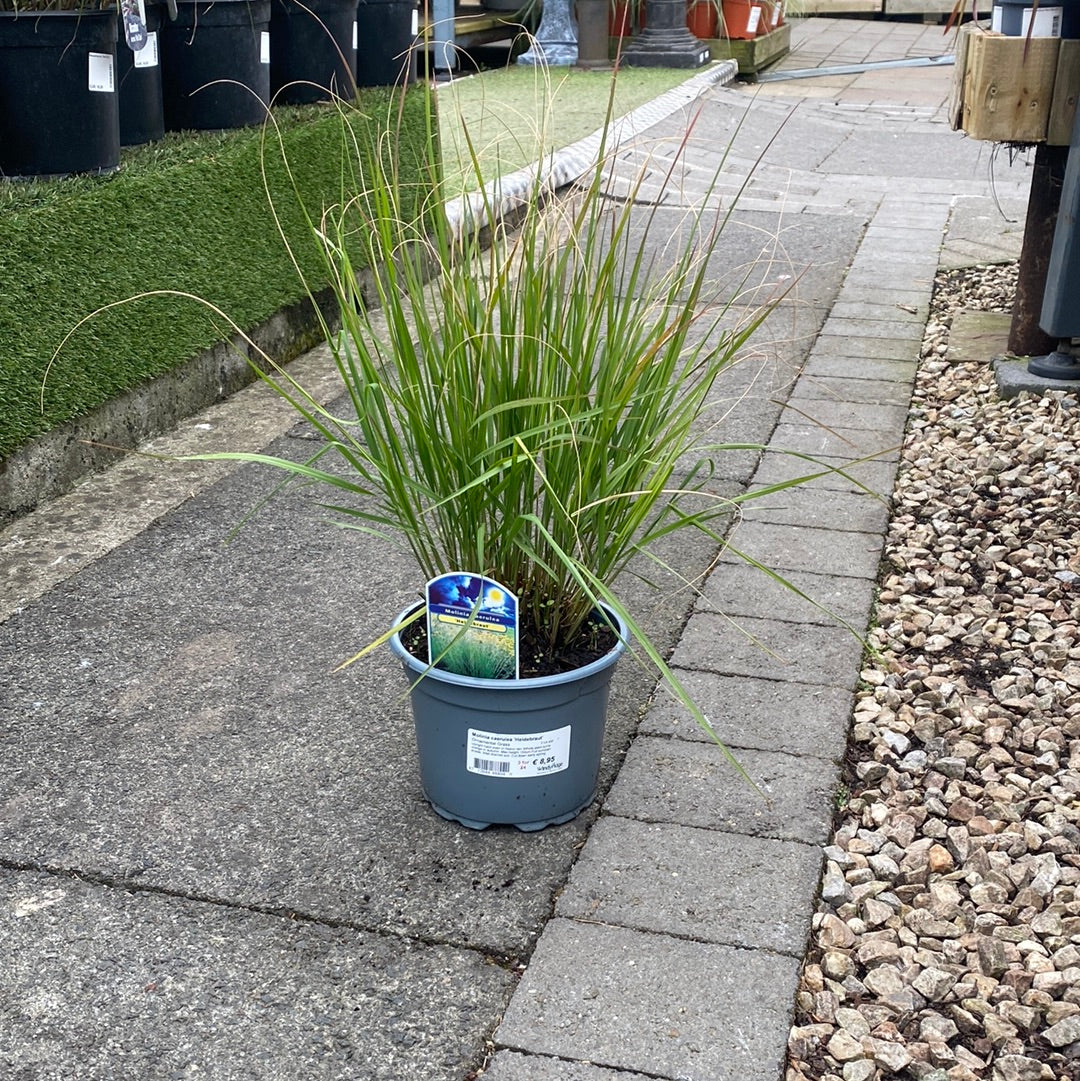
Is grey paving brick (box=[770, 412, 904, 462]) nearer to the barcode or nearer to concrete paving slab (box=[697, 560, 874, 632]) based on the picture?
concrete paving slab (box=[697, 560, 874, 632])

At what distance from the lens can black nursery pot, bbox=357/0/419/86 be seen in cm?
507

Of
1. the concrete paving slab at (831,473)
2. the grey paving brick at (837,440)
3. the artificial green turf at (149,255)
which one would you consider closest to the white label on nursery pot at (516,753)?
the artificial green turf at (149,255)

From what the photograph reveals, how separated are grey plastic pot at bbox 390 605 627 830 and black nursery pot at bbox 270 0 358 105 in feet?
10.3

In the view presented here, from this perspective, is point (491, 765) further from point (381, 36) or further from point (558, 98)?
point (558, 98)

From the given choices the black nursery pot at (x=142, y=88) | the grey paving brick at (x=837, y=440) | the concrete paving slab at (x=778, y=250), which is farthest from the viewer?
the concrete paving slab at (x=778, y=250)

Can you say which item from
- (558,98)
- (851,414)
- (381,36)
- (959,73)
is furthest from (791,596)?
(558,98)

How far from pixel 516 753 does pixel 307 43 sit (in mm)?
3399

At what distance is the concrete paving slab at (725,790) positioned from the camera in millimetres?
2113

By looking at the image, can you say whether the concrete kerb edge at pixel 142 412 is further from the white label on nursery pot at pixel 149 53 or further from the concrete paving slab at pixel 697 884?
the concrete paving slab at pixel 697 884

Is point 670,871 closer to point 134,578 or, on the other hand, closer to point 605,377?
point 605,377

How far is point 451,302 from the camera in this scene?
2.00m

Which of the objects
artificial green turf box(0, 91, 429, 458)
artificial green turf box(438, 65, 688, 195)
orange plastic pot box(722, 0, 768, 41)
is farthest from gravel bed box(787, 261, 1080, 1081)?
orange plastic pot box(722, 0, 768, 41)

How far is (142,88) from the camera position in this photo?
388 centimetres

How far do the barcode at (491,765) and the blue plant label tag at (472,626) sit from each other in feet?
0.44
